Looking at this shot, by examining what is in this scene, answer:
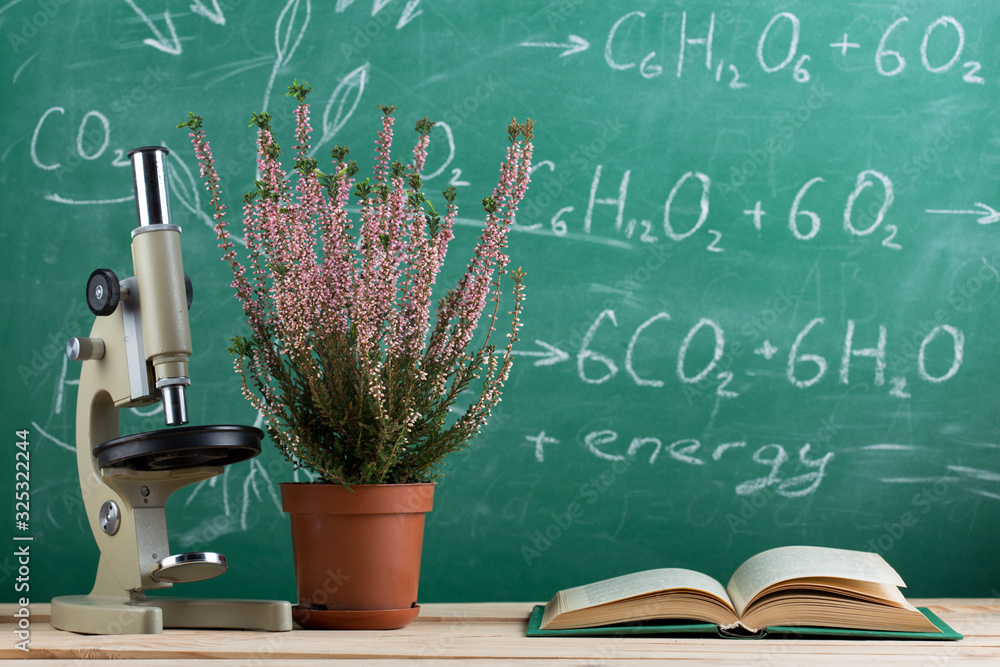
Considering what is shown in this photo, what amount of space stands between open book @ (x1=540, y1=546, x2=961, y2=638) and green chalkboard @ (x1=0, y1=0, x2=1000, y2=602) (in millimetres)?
486

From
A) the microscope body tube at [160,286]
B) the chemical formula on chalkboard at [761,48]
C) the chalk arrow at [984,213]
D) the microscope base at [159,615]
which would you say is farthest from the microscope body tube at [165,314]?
the chalk arrow at [984,213]

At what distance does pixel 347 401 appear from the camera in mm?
1041

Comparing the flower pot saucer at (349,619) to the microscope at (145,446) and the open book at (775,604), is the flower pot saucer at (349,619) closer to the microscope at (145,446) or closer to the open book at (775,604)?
the microscope at (145,446)

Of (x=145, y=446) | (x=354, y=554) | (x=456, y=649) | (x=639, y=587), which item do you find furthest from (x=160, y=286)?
(x=639, y=587)

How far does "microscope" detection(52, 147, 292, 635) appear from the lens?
3.06 feet

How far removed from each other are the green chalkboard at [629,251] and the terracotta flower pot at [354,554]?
0.49 metres

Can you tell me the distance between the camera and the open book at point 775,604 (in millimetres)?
1017

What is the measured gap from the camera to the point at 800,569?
3.45ft

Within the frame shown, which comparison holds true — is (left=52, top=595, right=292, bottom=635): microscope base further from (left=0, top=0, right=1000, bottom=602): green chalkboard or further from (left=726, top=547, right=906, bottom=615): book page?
(left=726, top=547, right=906, bottom=615): book page

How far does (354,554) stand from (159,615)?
0.24 metres

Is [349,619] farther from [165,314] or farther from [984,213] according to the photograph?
[984,213]

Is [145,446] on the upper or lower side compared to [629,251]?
lower

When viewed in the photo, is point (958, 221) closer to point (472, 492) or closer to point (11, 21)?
point (472, 492)

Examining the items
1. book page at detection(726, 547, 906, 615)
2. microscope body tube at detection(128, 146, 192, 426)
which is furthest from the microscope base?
book page at detection(726, 547, 906, 615)
